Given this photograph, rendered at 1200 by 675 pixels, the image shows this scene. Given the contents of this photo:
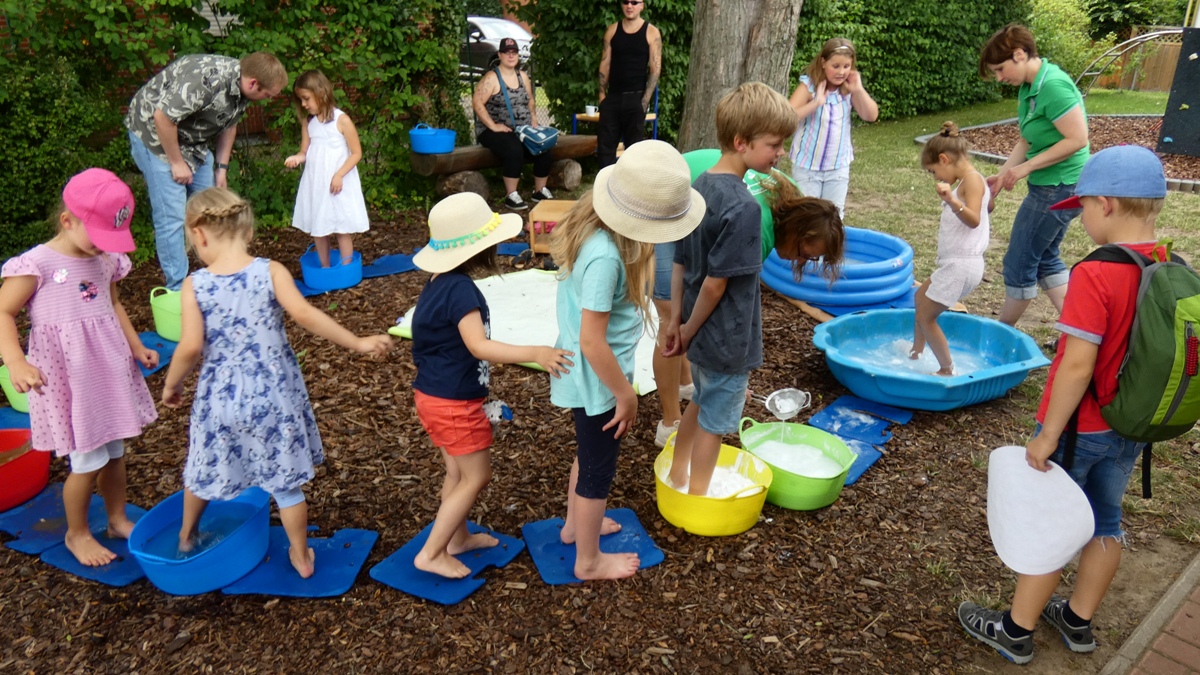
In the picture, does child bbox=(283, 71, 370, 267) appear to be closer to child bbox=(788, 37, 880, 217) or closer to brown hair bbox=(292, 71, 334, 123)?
brown hair bbox=(292, 71, 334, 123)

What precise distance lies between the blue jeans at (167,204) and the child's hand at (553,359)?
3650mm

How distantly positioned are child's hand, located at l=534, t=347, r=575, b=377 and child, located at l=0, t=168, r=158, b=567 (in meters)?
1.48

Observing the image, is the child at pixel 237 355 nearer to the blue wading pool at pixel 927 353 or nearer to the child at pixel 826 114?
the blue wading pool at pixel 927 353

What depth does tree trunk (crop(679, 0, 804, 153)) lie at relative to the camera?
249 inches

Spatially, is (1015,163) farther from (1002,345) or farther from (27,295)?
(27,295)

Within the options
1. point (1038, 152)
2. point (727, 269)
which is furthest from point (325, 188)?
point (1038, 152)

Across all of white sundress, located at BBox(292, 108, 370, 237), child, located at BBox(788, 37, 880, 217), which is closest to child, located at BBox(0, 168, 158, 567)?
white sundress, located at BBox(292, 108, 370, 237)

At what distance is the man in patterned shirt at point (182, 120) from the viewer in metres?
5.04

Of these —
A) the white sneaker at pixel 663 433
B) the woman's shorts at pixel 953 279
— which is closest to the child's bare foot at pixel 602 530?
the white sneaker at pixel 663 433

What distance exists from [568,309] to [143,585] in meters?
1.98

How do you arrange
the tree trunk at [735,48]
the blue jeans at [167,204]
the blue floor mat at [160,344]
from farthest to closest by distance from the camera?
the tree trunk at [735,48] → the blue jeans at [167,204] → the blue floor mat at [160,344]

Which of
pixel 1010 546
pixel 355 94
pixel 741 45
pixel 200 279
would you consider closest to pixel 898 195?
pixel 741 45

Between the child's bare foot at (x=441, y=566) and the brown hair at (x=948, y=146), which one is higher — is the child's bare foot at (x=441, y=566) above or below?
below

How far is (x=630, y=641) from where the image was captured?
9.45 feet
